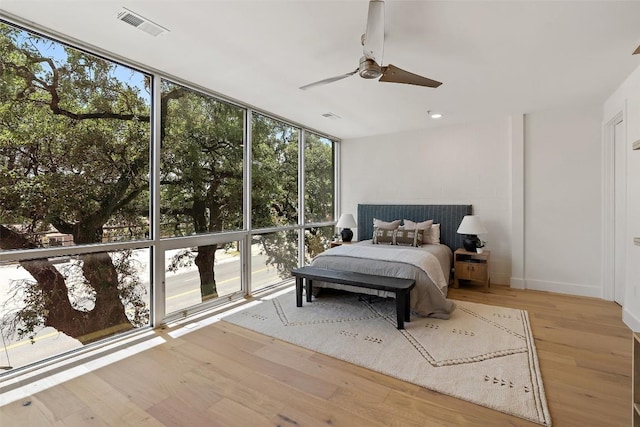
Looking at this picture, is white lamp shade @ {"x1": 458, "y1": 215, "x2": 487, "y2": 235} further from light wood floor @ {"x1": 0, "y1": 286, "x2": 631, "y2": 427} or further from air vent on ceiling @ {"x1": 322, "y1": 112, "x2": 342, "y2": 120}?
air vent on ceiling @ {"x1": 322, "y1": 112, "x2": 342, "y2": 120}

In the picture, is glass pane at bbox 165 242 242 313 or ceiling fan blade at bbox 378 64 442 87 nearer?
ceiling fan blade at bbox 378 64 442 87

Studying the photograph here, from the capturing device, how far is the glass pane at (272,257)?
4.32m

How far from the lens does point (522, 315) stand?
332 centimetres

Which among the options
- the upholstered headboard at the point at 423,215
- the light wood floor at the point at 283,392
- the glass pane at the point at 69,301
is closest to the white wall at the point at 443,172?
the upholstered headboard at the point at 423,215

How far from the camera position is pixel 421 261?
3424 millimetres

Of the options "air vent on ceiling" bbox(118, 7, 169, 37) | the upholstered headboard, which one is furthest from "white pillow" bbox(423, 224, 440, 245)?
"air vent on ceiling" bbox(118, 7, 169, 37)

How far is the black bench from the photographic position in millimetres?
2982

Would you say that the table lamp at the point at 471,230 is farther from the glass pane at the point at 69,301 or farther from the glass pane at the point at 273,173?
the glass pane at the point at 69,301

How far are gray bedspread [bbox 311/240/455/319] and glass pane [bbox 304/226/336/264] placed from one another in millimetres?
1349

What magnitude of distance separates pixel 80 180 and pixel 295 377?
8.17ft

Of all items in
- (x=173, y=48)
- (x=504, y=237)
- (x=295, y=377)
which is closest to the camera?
(x=295, y=377)

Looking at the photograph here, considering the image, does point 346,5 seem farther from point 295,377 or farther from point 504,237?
point 504,237

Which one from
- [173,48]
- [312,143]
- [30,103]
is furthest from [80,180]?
[312,143]

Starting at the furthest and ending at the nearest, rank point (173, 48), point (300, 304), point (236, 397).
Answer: point (300, 304)
point (173, 48)
point (236, 397)
